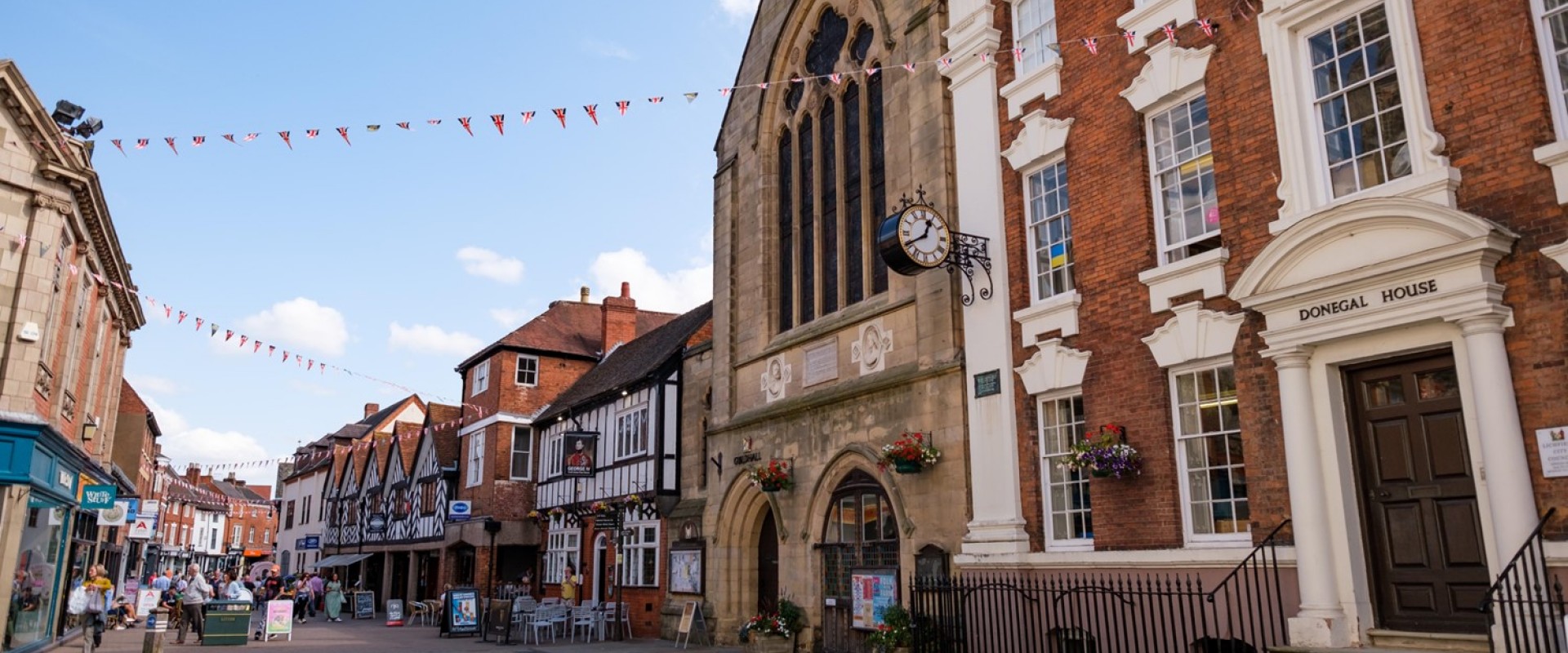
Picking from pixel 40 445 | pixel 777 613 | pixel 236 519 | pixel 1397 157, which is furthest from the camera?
pixel 236 519

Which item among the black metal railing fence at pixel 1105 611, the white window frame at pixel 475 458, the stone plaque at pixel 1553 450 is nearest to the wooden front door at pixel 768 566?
the black metal railing fence at pixel 1105 611

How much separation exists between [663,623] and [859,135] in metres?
10.6

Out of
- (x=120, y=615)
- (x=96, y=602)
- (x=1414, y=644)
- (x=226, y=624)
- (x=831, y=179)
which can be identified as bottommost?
(x=120, y=615)

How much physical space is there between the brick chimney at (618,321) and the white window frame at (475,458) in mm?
4582

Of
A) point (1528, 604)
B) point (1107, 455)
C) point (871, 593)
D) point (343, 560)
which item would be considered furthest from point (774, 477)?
point (343, 560)

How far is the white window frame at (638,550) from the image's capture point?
22.4 metres

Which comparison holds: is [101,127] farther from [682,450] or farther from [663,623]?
[663,623]

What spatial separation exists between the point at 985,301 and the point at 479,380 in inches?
925

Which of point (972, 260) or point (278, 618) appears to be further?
point (278, 618)

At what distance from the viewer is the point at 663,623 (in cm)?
2091

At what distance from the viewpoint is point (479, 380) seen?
1304 inches

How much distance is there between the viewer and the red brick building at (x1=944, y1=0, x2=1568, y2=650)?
7973mm

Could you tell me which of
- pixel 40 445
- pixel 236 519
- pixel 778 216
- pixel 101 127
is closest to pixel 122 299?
pixel 101 127

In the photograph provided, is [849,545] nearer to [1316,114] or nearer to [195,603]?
[1316,114]
